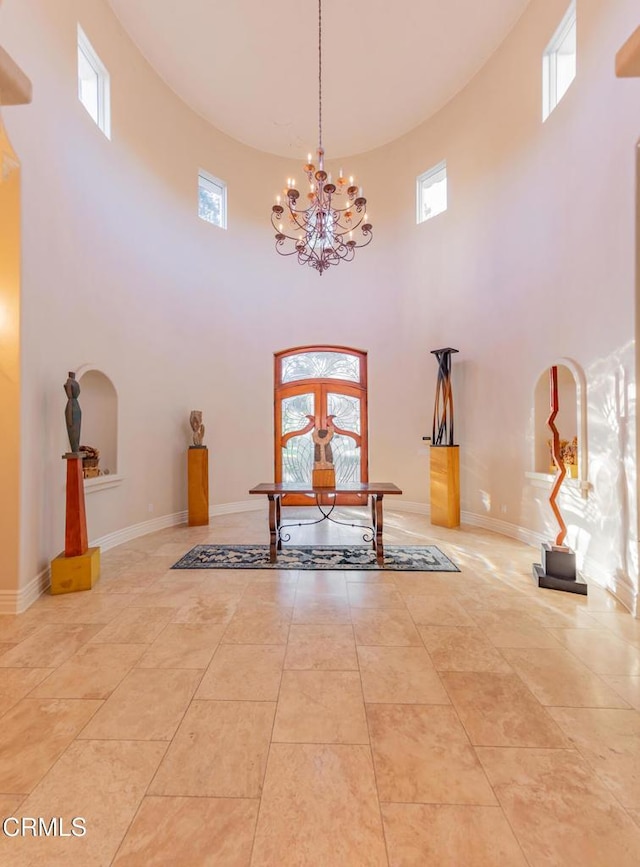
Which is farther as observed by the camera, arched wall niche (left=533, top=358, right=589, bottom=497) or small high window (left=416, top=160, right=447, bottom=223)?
small high window (left=416, top=160, right=447, bottom=223)

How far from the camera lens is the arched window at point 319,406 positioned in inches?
274

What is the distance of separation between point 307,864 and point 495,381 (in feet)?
16.6

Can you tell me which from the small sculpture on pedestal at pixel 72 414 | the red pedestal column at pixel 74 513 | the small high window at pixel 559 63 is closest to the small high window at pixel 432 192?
the small high window at pixel 559 63

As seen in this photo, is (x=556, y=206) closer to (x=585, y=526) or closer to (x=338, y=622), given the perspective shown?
(x=585, y=526)

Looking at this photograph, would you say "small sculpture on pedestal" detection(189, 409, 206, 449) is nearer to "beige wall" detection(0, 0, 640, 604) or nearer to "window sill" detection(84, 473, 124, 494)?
"beige wall" detection(0, 0, 640, 604)

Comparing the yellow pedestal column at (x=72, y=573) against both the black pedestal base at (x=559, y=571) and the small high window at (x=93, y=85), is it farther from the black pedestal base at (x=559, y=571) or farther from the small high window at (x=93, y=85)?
the small high window at (x=93, y=85)

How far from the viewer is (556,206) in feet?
13.4

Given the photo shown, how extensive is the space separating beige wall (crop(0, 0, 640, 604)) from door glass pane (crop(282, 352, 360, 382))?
326 mm

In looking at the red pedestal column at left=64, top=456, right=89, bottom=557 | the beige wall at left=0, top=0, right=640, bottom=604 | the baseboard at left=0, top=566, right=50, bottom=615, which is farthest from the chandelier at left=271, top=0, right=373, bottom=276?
the baseboard at left=0, top=566, right=50, bottom=615

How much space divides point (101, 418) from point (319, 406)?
3541mm

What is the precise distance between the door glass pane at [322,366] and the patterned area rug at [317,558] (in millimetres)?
3443

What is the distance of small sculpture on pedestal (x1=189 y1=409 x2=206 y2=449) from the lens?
Result: 5594 mm

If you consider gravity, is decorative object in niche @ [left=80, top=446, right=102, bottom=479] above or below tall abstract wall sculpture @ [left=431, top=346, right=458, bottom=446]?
below

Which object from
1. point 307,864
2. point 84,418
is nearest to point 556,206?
point 307,864
